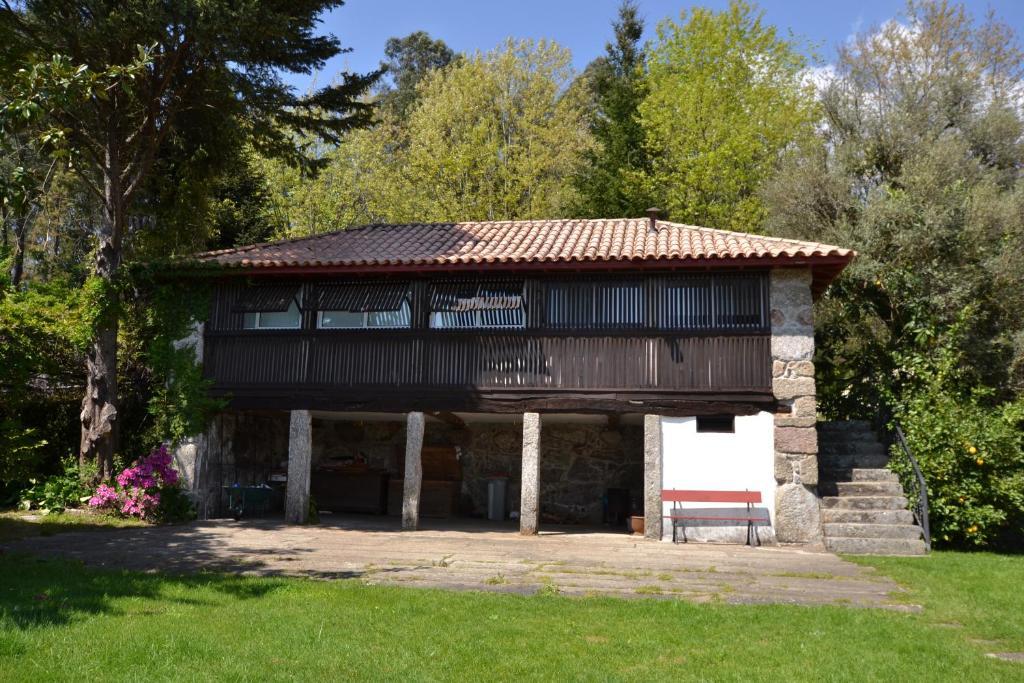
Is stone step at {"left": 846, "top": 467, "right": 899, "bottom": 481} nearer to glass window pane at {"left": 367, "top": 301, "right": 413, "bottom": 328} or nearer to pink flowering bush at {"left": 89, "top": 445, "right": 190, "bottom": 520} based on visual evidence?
glass window pane at {"left": 367, "top": 301, "right": 413, "bottom": 328}

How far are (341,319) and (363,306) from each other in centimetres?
55

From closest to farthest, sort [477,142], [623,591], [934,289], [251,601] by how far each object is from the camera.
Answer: [251,601] → [623,591] → [934,289] → [477,142]

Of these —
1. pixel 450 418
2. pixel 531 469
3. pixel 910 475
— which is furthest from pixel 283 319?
pixel 910 475

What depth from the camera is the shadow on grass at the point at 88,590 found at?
21.1ft

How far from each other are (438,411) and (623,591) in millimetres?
6255

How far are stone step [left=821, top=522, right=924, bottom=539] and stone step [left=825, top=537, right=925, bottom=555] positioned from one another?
0.48 feet

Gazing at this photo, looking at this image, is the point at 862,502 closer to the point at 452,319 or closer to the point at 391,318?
the point at 452,319

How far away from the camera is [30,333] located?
14.5 metres

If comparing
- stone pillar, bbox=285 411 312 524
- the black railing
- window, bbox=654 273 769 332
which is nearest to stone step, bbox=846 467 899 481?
the black railing

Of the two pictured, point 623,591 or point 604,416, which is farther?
point 604,416

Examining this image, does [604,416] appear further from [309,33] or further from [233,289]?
[309,33]

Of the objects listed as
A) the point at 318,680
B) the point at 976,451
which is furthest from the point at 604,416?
the point at 318,680

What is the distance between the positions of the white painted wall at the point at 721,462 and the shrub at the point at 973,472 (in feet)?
7.05

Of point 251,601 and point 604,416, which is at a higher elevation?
point 604,416
